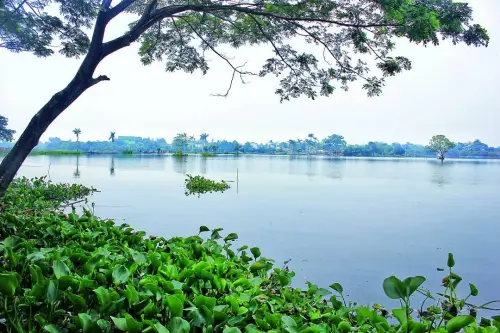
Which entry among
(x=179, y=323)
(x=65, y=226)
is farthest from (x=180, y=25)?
(x=179, y=323)

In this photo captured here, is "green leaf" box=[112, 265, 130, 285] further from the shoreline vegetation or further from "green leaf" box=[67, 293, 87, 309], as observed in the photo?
"green leaf" box=[67, 293, 87, 309]

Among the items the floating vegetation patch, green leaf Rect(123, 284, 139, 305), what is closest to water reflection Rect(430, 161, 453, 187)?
the floating vegetation patch

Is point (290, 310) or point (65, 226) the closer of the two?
point (290, 310)

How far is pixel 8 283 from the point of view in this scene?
4.30 feet

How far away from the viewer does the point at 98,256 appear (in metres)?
1.67

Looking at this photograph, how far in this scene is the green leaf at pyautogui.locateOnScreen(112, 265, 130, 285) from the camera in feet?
4.88

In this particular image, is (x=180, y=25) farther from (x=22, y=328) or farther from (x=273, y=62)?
(x=22, y=328)

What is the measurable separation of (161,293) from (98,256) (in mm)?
435

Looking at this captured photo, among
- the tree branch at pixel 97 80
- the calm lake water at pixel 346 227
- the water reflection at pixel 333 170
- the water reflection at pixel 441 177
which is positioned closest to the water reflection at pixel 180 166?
the water reflection at pixel 333 170

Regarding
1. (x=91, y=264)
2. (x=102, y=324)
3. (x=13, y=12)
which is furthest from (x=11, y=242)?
(x=13, y=12)

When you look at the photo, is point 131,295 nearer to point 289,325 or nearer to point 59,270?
point 59,270

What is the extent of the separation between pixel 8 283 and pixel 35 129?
10.0 feet

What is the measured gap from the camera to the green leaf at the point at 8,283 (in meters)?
1.30

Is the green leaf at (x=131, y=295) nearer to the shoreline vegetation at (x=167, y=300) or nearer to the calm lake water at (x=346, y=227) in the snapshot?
the shoreline vegetation at (x=167, y=300)
